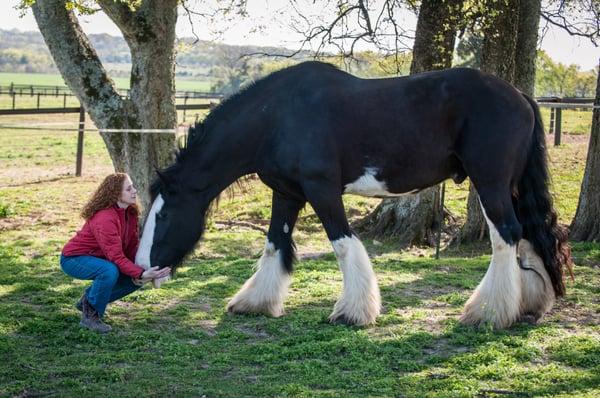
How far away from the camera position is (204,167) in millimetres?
6449

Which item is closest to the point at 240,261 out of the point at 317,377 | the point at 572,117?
the point at 317,377

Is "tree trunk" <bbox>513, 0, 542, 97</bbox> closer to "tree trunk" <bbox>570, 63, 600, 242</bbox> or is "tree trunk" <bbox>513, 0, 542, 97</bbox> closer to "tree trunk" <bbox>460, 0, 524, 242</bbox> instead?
"tree trunk" <bbox>460, 0, 524, 242</bbox>

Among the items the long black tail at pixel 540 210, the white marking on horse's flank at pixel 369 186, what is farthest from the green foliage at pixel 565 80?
the white marking on horse's flank at pixel 369 186

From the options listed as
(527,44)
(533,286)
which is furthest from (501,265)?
(527,44)

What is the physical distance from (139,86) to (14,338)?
5.18 m

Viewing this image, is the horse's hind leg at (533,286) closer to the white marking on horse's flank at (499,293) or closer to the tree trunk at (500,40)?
the white marking on horse's flank at (499,293)

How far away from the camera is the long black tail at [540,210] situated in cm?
645

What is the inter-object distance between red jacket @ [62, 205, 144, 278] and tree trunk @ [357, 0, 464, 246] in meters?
5.01

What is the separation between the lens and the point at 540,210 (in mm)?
6480

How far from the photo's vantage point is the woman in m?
5.97

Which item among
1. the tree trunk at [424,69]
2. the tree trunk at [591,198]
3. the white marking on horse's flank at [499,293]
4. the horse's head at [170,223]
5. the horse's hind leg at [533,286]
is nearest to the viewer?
the white marking on horse's flank at [499,293]

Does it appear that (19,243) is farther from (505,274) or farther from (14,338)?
(505,274)

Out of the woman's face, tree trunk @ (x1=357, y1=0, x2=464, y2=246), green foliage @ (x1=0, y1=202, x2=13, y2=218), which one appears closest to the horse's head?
the woman's face

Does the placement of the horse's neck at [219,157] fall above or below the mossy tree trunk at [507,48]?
below
